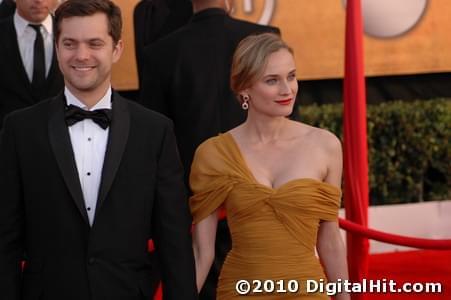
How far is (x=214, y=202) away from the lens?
10.3 ft

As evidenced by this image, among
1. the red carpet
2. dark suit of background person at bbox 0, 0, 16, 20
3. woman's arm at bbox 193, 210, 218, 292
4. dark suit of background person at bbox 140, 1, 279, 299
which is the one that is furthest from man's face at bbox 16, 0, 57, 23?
the red carpet

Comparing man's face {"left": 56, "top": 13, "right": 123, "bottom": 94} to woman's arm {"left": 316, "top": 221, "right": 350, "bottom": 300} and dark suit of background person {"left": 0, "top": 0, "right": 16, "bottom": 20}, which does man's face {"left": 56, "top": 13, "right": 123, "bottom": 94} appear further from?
dark suit of background person {"left": 0, "top": 0, "right": 16, "bottom": 20}

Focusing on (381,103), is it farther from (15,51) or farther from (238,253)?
(238,253)

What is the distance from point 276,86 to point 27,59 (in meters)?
1.90

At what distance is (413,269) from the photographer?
6391 millimetres

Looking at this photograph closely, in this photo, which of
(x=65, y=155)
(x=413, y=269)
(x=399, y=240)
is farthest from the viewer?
(x=413, y=269)

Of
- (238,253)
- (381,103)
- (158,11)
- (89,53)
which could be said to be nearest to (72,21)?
(89,53)

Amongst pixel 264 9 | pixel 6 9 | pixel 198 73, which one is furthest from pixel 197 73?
pixel 264 9

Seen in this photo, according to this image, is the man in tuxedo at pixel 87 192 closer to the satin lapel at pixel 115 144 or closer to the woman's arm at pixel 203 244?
the satin lapel at pixel 115 144

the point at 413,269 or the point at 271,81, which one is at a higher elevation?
the point at 271,81

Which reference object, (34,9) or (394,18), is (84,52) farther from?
(394,18)

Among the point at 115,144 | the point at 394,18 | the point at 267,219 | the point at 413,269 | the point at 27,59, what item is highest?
the point at 394,18

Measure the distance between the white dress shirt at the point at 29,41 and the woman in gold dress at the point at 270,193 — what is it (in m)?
1.68

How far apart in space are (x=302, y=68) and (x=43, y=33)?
2787mm
